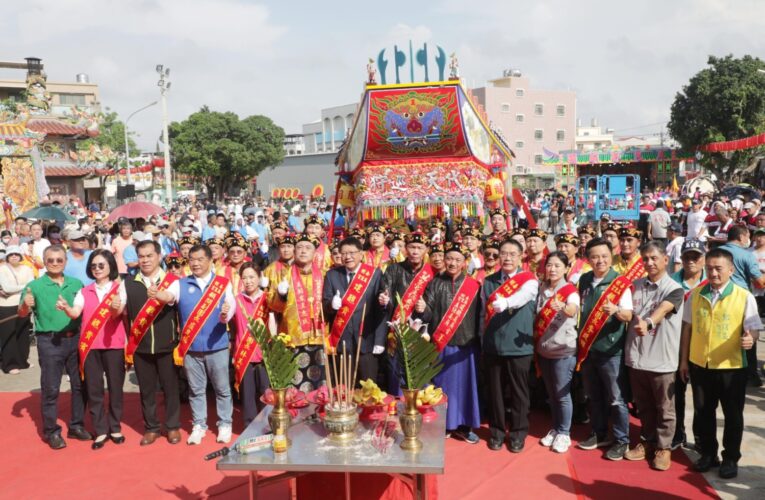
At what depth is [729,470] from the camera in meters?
3.66

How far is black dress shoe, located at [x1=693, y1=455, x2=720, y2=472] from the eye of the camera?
12.4 ft

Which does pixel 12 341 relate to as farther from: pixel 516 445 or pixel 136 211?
pixel 516 445

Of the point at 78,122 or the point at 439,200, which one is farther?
the point at 78,122

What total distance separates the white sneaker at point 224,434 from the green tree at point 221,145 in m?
31.7

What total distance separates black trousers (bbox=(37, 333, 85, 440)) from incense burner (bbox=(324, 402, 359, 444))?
252 centimetres

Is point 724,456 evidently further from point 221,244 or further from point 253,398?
point 221,244

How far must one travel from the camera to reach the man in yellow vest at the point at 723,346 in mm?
3557

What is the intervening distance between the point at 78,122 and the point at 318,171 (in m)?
17.9

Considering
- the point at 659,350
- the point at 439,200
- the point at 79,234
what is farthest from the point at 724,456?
the point at 79,234

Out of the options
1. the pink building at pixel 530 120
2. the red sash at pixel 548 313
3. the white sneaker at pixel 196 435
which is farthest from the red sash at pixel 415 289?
the pink building at pixel 530 120

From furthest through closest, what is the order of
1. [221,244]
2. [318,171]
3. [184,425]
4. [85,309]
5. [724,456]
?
1. [318,171]
2. [221,244]
3. [184,425]
4. [85,309]
5. [724,456]

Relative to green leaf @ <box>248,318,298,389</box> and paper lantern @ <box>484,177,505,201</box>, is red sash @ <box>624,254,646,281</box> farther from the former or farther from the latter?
paper lantern @ <box>484,177,505,201</box>

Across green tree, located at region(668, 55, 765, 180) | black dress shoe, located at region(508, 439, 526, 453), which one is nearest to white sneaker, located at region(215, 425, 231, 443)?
black dress shoe, located at region(508, 439, 526, 453)

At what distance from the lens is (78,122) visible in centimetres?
2972
